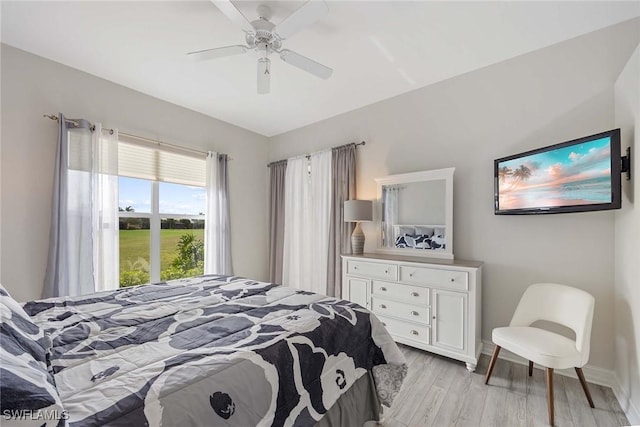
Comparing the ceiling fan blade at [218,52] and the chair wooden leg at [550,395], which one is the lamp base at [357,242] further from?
the ceiling fan blade at [218,52]

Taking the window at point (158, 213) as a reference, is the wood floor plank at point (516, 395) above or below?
below

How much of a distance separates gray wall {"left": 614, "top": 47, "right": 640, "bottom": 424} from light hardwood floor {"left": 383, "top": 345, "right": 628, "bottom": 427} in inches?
7.3

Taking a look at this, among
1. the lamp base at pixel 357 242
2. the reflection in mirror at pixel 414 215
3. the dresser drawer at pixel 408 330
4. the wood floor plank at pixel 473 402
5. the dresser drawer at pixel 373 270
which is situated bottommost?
the wood floor plank at pixel 473 402

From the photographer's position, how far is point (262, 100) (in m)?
3.22

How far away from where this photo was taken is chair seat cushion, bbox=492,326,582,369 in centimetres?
165

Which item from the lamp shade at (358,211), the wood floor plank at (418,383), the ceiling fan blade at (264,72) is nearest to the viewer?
the wood floor plank at (418,383)

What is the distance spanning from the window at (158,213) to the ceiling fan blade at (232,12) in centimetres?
201

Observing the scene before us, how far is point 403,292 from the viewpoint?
8.38 ft

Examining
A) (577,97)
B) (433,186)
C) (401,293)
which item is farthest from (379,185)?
(577,97)

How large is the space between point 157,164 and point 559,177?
395cm

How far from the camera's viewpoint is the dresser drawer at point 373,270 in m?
2.63

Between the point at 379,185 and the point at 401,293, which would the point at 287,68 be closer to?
the point at 379,185

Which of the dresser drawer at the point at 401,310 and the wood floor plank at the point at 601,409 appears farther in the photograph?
the dresser drawer at the point at 401,310

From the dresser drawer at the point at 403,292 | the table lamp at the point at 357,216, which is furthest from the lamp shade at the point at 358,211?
the dresser drawer at the point at 403,292
